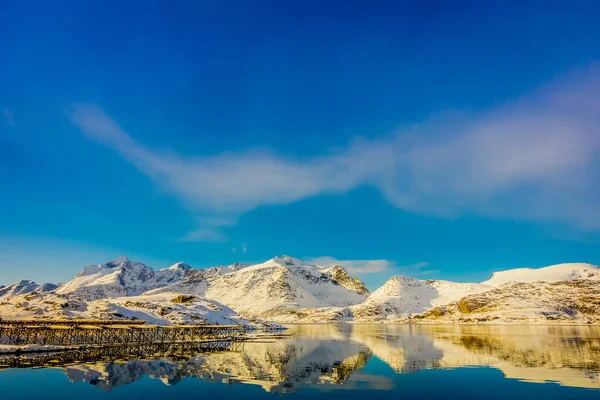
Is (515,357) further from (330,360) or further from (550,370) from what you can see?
(330,360)

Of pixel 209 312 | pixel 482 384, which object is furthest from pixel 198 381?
pixel 209 312

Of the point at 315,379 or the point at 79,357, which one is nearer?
the point at 315,379

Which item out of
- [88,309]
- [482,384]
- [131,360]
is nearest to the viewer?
[482,384]

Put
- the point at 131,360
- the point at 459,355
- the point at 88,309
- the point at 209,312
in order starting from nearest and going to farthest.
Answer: the point at 131,360 < the point at 459,355 < the point at 88,309 < the point at 209,312

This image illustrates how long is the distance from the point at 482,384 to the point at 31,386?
44.0 meters

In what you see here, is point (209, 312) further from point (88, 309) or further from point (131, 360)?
point (131, 360)

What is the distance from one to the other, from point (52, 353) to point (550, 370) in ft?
241

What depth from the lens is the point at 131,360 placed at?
55312 mm

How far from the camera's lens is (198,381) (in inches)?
1559

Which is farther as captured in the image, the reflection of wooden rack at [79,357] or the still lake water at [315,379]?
the reflection of wooden rack at [79,357]

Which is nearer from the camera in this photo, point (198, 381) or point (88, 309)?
point (198, 381)

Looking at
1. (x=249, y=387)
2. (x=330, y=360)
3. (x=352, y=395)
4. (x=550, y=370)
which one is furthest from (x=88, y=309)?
(x=550, y=370)

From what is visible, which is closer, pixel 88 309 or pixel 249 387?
pixel 249 387

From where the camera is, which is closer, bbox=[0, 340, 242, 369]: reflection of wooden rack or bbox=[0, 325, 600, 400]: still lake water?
bbox=[0, 325, 600, 400]: still lake water
